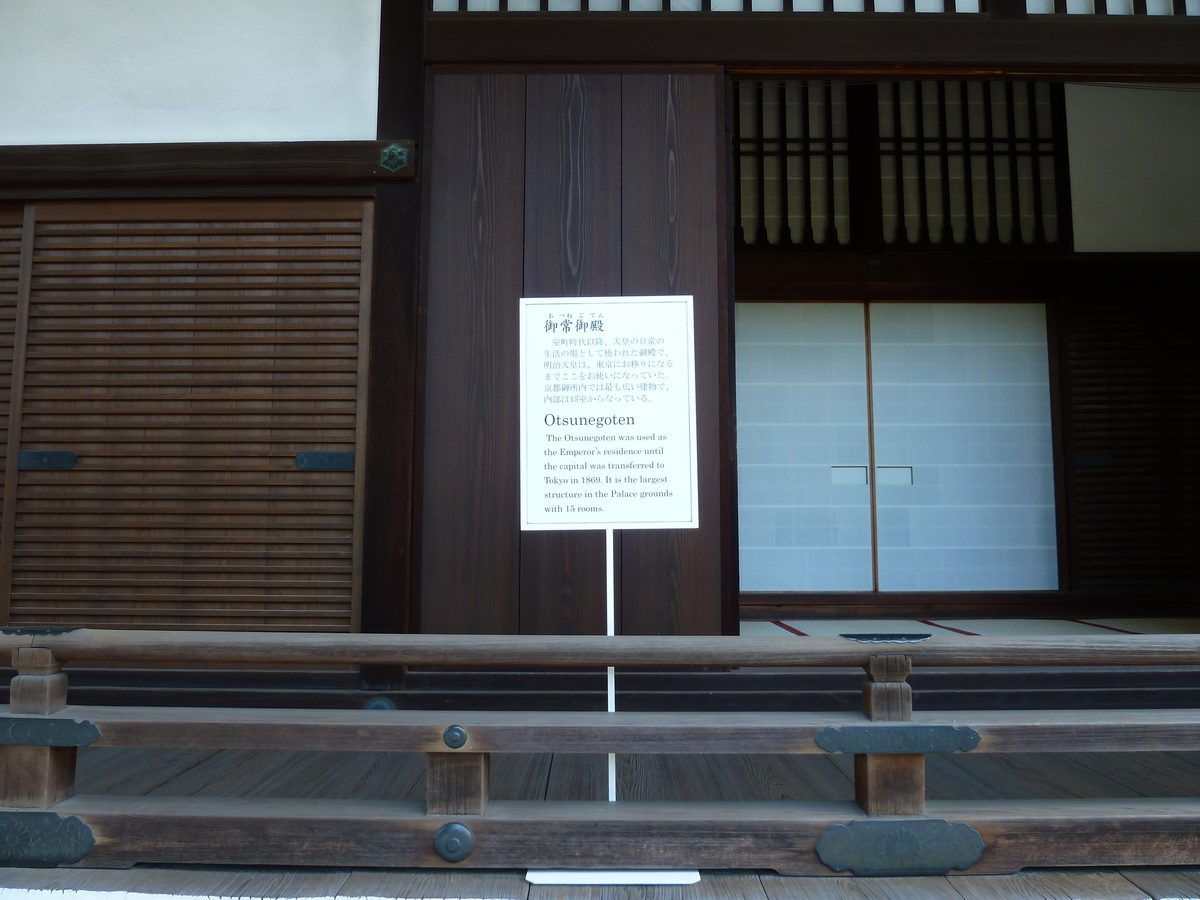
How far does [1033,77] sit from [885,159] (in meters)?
2.40

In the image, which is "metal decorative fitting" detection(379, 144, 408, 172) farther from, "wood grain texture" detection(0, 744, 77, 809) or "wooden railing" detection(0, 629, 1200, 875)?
"wood grain texture" detection(0, 744, 77, 809)

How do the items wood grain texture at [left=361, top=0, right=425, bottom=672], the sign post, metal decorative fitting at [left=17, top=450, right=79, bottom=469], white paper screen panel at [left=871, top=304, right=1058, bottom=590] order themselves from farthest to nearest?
white paper screen panel at [left=871, top=304, right=1058, bottom=590] → metal decorative fitting at [left=17, top=450, right=79, bottom=469] → wood grain texture at [left=361, top=0, right=425, bottom=672] → the sign post

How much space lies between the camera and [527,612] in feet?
8.11

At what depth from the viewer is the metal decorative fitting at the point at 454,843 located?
154cm

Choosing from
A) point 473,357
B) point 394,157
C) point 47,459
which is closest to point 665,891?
point 473,357

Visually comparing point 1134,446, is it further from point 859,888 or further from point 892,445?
point 859,888

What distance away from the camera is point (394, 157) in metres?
2.57

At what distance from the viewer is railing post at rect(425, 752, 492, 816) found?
1579 millimetres

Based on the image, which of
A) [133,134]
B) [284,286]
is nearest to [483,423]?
[284,286]

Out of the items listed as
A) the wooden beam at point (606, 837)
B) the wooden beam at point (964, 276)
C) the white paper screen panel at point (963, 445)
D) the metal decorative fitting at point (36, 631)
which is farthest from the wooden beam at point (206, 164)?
the white paper screen panel at point (963, 445)

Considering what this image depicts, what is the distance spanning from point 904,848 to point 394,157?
243 cm

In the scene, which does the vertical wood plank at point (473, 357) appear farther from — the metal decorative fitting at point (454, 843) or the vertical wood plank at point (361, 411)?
the metal decorative fitting at point (454, 843)

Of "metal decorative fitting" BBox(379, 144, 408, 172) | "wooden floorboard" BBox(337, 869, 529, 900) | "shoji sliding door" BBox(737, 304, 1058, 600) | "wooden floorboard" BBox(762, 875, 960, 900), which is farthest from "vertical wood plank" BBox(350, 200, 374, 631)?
"shoji sliding door" BBox(737, 304, 1058, 600)

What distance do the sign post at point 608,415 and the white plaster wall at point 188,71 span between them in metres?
1.26
